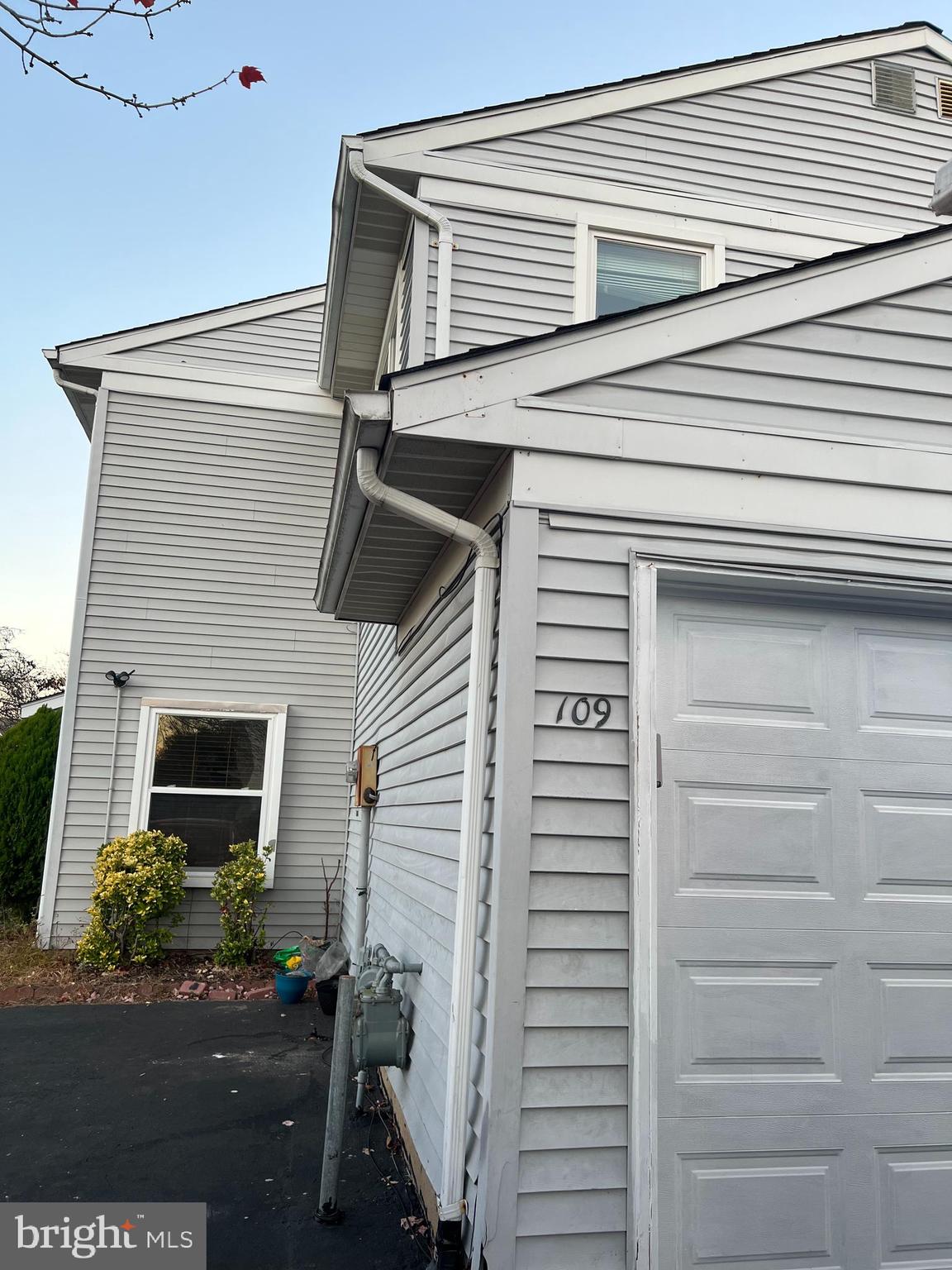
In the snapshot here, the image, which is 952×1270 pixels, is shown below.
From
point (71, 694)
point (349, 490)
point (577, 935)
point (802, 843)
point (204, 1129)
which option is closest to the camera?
point (577, 935)

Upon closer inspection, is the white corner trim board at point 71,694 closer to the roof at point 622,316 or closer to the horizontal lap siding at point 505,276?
the horizontal lap siding at point 505,276

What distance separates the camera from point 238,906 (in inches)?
330

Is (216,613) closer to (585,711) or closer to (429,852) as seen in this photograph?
(429,852)

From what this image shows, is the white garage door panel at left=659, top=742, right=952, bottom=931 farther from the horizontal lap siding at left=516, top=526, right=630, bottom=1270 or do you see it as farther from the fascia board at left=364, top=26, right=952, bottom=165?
the fascia board at left=364, top=26, right=952, bottom=165

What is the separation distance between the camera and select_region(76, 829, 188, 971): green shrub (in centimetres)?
803

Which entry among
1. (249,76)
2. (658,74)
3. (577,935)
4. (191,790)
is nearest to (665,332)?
(249,76)

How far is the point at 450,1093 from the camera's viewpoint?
3.01m

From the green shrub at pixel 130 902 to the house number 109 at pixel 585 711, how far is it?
20.6 ft

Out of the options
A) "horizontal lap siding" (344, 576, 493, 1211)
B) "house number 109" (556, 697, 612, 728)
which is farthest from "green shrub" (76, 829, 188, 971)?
"house number 109" (556, 697, 612, 728)

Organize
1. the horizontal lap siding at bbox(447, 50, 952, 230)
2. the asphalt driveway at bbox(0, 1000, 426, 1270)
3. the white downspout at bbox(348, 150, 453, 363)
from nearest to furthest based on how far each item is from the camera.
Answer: the asphalt driveway at bbox(0, 1000, 426, 1270)
the white downspout at bbox(348, 150, 453, 363)
the horizontal lap siding at bbox(447, 50, 952, 230)

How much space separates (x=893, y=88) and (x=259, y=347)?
635 cm

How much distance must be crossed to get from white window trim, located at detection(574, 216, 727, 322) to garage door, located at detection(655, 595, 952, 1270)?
3809 millimetres

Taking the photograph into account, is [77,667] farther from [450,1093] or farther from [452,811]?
[450,1093]

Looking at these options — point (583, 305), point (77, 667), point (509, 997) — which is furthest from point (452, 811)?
point (77, 667)
